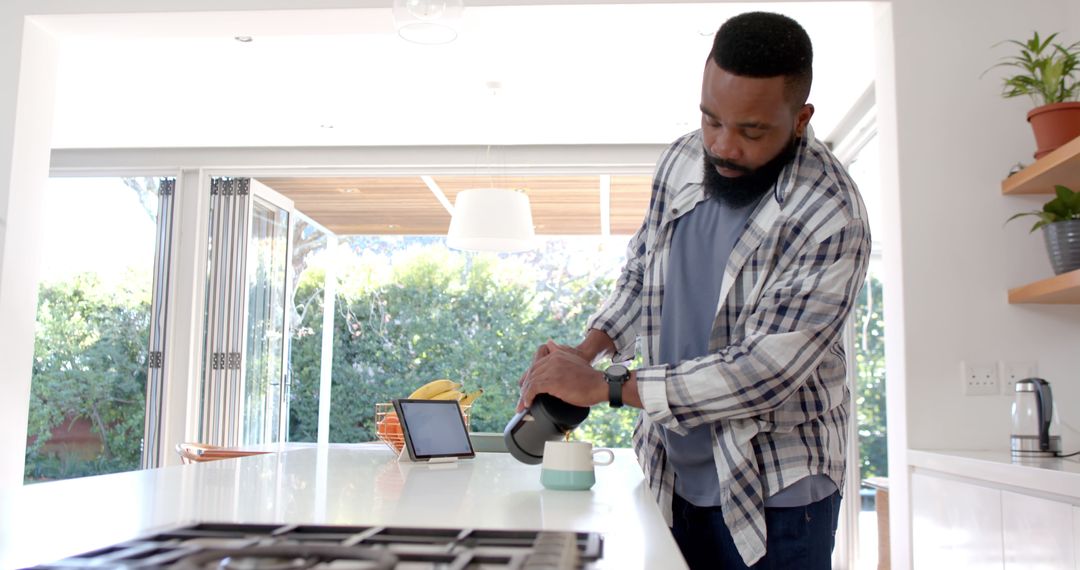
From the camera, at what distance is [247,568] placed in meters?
0.60

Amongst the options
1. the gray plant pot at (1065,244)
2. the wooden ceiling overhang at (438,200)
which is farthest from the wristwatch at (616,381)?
the wooden ceiling overhang at (438,200)

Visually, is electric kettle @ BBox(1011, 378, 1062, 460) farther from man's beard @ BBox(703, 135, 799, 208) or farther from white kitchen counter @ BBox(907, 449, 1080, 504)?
man's beard @ BBox(703, 135, 799, 208)

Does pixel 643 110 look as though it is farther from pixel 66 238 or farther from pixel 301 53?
pixel 66 238

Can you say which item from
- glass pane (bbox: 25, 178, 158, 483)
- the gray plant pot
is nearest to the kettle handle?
the gray plant pot

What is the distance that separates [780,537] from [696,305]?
1.13ft

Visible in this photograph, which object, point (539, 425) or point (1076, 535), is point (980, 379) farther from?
point (539, 425)

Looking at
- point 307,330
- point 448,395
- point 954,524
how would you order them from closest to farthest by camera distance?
point 448,395 → point 954,524 → point 307,330

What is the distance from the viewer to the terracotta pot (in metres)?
2.59

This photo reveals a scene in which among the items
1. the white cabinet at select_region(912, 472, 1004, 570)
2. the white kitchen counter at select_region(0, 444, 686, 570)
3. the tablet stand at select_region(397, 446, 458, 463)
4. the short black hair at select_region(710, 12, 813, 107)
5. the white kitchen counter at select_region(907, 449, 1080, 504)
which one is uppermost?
the short black hair at select_region(710, 12, 813, 107)

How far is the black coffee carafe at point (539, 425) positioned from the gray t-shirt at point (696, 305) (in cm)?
17

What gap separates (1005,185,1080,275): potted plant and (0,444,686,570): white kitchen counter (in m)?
1.73

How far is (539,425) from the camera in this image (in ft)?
4.13

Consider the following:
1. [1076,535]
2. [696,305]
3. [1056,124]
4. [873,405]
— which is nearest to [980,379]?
[1056,124]

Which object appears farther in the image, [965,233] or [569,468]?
[965,233]
